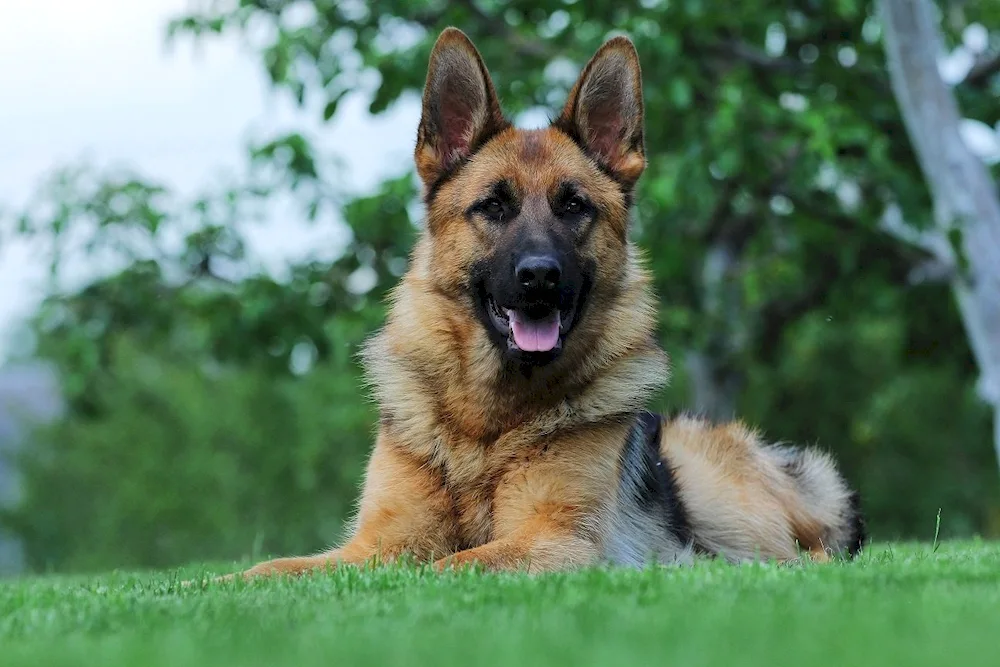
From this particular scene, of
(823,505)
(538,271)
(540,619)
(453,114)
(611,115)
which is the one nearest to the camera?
(540,619)

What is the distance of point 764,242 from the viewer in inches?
686

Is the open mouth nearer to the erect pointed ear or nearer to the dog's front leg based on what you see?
the dog's front leg

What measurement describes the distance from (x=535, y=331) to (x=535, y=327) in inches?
0.9

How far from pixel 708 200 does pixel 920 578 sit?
8.14 meters

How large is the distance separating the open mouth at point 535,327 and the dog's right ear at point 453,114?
0.89m

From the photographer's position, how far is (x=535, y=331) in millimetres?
5766

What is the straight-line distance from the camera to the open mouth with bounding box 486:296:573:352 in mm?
5723

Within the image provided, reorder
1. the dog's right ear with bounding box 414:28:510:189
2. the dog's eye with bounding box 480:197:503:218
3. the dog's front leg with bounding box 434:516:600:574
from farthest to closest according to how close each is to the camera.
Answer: the dog's right ear with bounding box 414:28:510:189
the dog's eye with bounding box 480:197:503:218
the dog's front leg with bounding box 434:516:600:574

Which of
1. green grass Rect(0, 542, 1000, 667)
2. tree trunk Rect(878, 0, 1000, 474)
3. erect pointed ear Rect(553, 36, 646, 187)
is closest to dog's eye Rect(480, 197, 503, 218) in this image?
erect pointed ear Rect(553, 36, 646, 187)

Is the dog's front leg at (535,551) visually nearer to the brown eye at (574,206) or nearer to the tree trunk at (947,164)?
the brown eye at (574,206)

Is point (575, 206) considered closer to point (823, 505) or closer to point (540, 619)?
point (823, 505)

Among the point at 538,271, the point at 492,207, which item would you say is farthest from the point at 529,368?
the point at 492,207

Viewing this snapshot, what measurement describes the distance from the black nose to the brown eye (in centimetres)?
49

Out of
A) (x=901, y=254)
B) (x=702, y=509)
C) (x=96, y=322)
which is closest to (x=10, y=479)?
(x=96, y=322)
